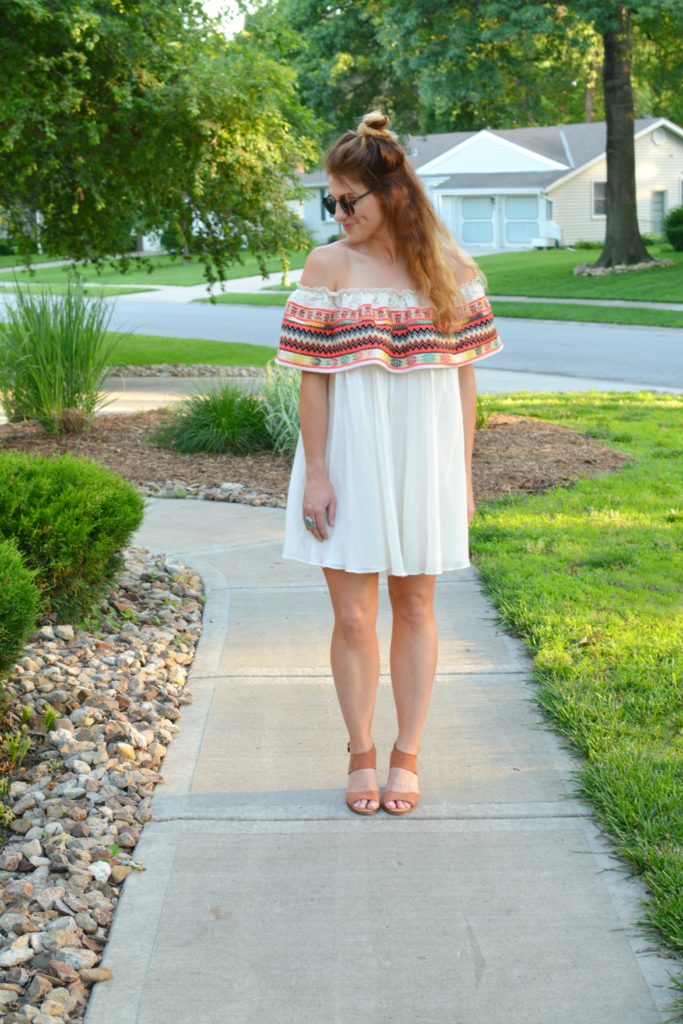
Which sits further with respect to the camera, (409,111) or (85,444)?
(409,111)

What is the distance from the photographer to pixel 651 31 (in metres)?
28.0

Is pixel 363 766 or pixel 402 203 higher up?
pixel 402 203

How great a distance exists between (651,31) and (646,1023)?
2883 centimetres

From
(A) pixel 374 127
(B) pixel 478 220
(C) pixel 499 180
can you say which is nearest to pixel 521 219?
(C) pixel 499 180

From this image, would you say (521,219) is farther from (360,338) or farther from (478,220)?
(360,338)

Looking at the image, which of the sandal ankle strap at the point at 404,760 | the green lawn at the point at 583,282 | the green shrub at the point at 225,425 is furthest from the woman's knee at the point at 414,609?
the green lawn at the point at 583,282

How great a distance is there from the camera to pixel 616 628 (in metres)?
5.04

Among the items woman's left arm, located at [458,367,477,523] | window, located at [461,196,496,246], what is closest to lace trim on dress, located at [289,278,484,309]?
woman's left arm, located at [458,367,477,523]

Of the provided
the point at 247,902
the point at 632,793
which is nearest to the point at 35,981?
the point at 247,902

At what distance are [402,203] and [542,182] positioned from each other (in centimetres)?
4708

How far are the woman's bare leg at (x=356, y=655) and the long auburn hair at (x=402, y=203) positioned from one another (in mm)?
809

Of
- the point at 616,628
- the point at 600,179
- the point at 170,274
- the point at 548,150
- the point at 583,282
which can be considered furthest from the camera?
the point at 548,150

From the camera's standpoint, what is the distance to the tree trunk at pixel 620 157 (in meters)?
28.2

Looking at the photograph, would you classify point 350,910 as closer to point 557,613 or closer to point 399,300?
point 399,300
